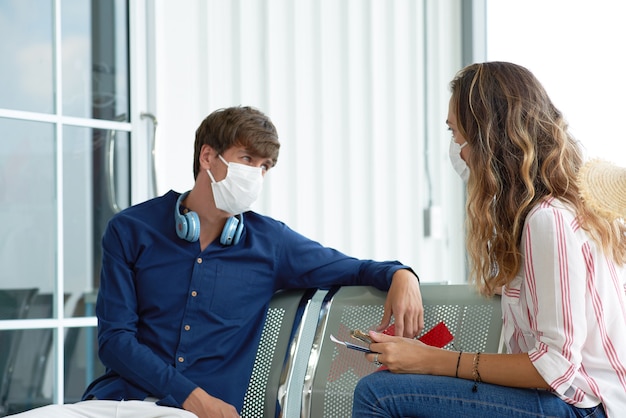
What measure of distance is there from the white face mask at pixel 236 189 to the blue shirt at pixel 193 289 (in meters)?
0.09

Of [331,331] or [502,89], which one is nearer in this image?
[502,89]

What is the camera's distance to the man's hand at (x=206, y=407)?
192 centimetres

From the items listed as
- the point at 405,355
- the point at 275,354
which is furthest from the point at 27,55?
the point at 405,355

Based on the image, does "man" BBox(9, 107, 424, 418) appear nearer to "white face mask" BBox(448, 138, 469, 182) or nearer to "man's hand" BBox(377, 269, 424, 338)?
"man's hand" BBox(377, 269, 424, 338)

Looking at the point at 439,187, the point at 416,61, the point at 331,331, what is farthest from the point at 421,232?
the point at 331,331

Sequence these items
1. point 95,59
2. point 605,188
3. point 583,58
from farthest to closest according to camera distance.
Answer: point 583,58 < point 95,59 < point 605,188

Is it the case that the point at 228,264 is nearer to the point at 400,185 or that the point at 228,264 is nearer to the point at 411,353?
the point at 411,353

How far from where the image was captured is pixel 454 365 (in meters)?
1.57

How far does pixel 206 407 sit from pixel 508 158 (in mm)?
891

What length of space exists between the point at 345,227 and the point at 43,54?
5.15ft

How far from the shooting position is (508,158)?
157cm

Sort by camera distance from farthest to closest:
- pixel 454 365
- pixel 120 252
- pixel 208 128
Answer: pixel 208 128
pixel 120 252
pixel 454 365

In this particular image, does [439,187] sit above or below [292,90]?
below

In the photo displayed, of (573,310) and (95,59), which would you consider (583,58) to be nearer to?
(95,59)
